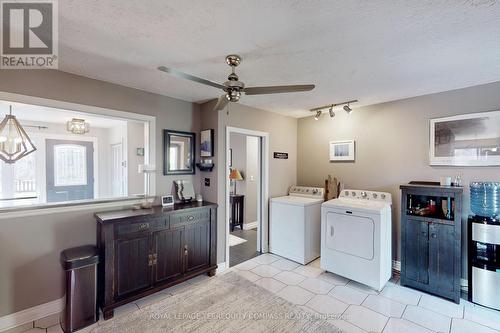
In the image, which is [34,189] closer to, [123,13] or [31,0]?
[31,0]

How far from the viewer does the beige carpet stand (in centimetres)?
211

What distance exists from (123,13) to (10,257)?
2468mm

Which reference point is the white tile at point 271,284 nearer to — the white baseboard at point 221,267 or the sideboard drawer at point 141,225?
the white baseboard at point 221,267

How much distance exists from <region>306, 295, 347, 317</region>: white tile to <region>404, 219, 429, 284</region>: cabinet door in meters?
1.07

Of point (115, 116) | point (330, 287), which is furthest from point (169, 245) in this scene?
point (330, 287)

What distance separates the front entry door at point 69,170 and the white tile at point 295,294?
5.03 m

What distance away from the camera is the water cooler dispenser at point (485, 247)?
2453 mm

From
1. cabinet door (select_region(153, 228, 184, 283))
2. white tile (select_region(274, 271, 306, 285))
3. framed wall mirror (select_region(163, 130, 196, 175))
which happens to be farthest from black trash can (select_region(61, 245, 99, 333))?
white tile (select_region(274, 271, 306, 285))

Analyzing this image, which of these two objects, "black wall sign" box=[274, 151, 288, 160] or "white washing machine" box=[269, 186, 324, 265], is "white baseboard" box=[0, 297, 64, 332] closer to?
"white washing machine" box=[269, 186, 324, 265]

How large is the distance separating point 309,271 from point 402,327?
53.0 inches

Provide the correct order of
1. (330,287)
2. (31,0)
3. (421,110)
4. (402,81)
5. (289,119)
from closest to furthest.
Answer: (31,0), (402,81), (330,287), (421,110), (289,119)

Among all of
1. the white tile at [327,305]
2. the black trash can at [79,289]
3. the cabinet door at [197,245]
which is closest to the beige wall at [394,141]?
the white tile at [327,305]

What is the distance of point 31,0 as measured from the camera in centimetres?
145

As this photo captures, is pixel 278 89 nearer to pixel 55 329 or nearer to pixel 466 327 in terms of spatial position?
pixel 466 327
